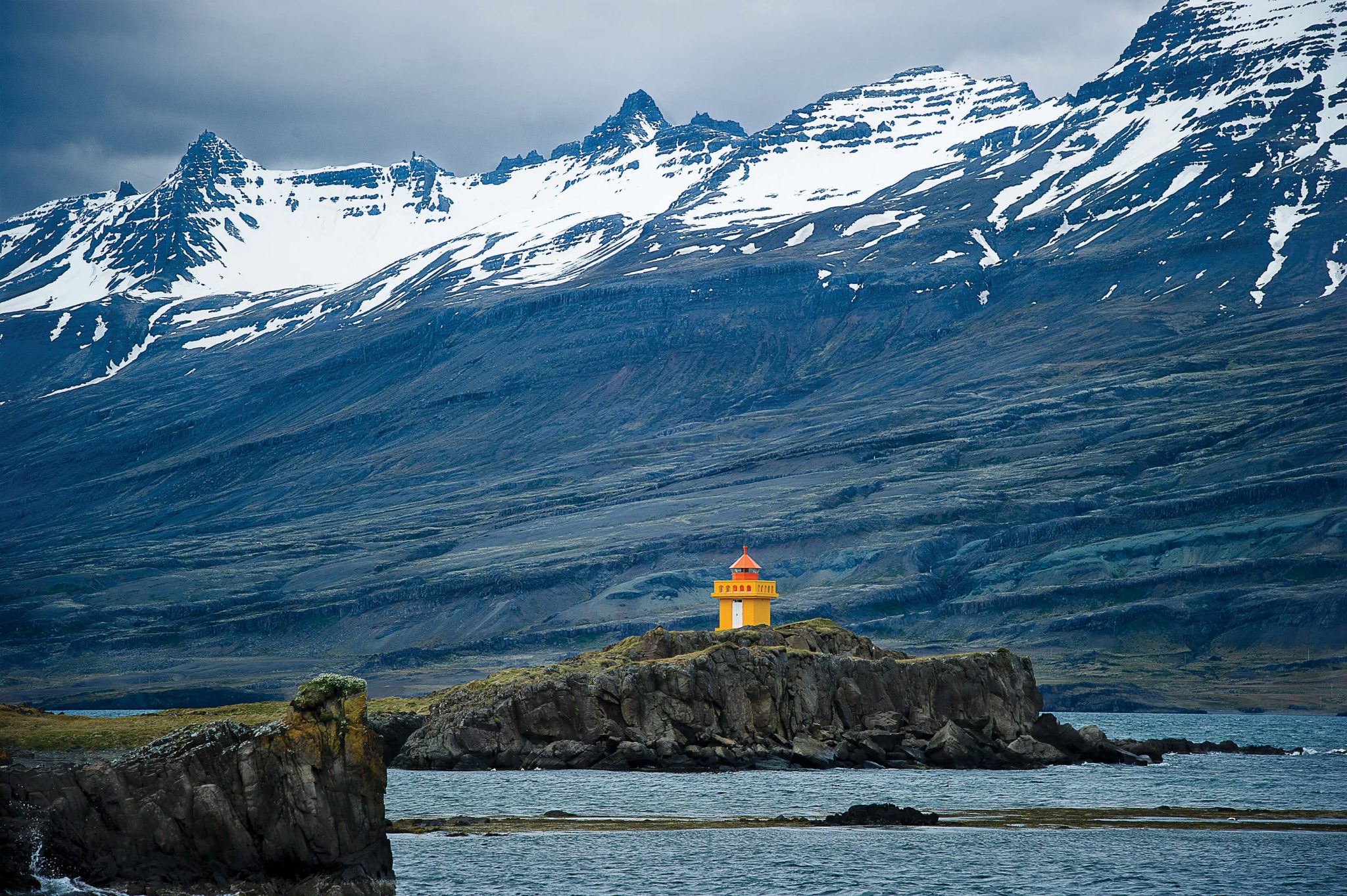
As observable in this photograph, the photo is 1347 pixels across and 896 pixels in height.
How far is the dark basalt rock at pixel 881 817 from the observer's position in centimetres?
5706

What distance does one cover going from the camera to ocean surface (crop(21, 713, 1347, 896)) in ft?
143

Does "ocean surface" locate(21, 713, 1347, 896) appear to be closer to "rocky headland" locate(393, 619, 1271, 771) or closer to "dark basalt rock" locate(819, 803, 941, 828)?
"dark basalt rock" locate(819, 803, 941, 828)

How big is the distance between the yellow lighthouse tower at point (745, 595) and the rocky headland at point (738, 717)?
684 inches

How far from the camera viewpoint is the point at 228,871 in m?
31.0

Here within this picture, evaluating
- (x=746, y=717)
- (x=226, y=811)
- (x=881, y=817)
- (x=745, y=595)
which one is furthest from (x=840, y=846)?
(x=745, y=595)

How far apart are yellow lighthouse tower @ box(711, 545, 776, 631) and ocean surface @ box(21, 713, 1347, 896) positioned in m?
30.4

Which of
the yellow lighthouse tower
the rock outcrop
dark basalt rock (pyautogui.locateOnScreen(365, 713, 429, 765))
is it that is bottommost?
dark basalt rock (pyautogui.locateOnScreen(365, 713, 429, 765))

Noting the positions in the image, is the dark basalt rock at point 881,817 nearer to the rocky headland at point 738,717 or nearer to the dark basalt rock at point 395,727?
the rocky headland at point 738,717

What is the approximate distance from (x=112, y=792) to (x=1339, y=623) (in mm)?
194655

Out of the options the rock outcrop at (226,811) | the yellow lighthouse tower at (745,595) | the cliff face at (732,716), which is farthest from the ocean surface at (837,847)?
the yellow lighthouse tower at (745,595)

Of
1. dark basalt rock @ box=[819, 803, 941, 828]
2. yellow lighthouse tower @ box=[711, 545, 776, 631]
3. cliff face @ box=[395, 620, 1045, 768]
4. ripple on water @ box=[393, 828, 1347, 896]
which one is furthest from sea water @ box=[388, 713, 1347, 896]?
yellow lighthouse tower @ box=[711, 545, 776, 631]

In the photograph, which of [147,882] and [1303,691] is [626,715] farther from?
[1303,691]

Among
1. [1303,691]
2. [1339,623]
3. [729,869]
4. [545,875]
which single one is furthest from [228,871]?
[1339,623]

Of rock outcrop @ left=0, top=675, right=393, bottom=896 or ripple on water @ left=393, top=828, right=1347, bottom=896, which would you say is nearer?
rock outcrop @ left=0, top=675, right=393, bottom=896
